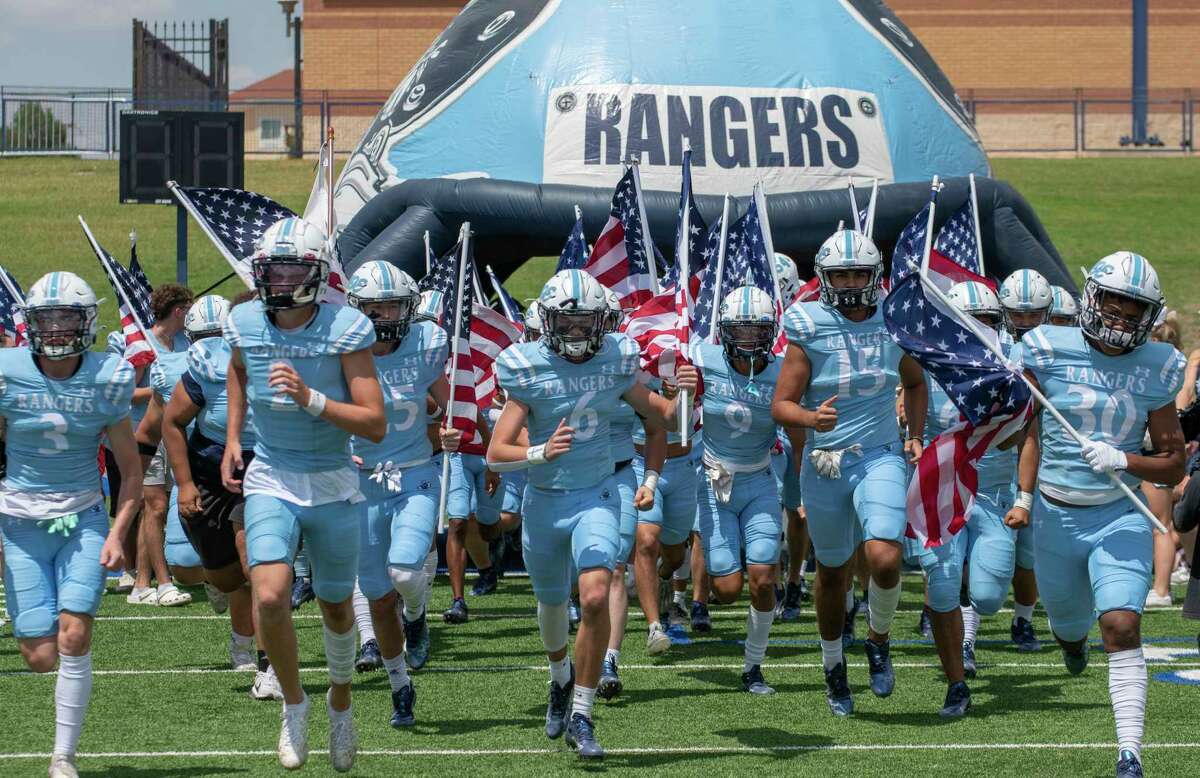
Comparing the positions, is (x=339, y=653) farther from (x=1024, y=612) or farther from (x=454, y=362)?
(x=1024, y=612)

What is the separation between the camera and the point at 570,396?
7172 millimetres

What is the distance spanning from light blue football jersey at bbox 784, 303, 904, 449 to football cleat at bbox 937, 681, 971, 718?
43.9 inches

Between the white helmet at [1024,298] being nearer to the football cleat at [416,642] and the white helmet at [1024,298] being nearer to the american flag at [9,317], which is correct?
the football cleat at [416,642]

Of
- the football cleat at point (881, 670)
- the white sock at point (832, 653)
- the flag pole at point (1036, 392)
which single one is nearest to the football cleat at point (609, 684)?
the white sock at point (832, 653)

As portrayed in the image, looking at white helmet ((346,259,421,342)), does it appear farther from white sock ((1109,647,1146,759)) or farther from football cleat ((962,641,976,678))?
white sock ((1109,647,1146,759))

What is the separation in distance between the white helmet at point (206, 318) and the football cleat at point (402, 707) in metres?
2.16

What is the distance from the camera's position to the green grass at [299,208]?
27.2m

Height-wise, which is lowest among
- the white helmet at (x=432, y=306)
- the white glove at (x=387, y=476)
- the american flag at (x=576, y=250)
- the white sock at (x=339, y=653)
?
the white sock at (x=339, y=653)

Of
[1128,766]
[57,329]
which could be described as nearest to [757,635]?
[1128,766]

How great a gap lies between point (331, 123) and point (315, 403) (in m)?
32.3

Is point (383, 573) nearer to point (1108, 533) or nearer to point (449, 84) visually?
point (1108, 533)

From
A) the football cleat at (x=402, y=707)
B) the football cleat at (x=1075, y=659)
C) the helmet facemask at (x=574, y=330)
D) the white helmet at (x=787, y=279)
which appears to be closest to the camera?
the helmet facemask at (x=574, y=330)

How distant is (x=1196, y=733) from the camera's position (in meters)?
7.38

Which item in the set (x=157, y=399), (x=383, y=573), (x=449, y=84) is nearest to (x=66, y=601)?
(x=383, y=573)
